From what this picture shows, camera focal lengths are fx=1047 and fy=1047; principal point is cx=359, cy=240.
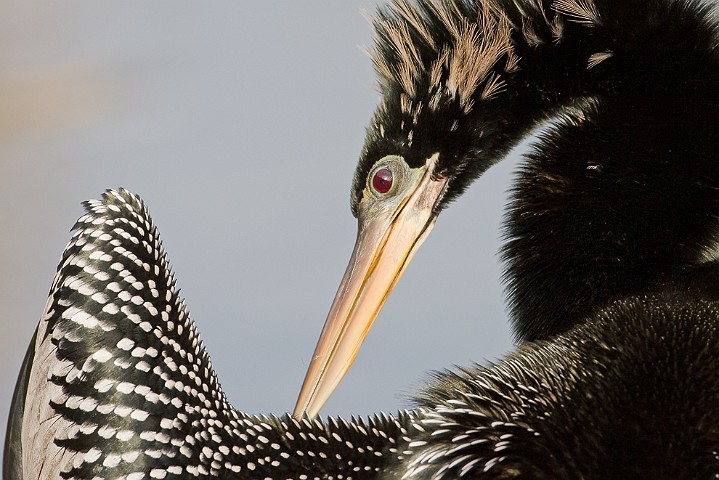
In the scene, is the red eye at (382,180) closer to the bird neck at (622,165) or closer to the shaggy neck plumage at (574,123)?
the shaggy neck plumage at (574,123)

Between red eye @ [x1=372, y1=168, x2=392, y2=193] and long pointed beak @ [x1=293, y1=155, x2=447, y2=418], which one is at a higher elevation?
red eye @ [x1=372, y1=168, x2=392, y2=193]

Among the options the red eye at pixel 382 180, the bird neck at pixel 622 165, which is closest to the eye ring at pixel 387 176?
the red eye at pixel 382 180

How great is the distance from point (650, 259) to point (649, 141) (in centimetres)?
33

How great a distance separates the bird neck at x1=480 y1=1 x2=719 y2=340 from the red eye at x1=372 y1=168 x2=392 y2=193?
0.43m

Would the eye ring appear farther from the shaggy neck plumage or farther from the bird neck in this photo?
the bird neck

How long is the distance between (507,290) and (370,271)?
1.38 feet

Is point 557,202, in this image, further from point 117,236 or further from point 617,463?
point 117,236

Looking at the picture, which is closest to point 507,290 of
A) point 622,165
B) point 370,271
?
point 370,271

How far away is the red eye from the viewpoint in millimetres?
3105

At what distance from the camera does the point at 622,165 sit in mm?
2936

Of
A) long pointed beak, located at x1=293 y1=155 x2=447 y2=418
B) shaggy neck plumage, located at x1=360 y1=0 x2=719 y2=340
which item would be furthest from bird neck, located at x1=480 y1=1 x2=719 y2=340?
long pointed beak, located at x1=293 y1=155 x2=447 y2=418

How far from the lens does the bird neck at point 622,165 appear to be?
2.89 m

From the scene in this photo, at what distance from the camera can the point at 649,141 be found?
291 centimetres

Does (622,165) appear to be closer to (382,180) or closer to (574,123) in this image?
(574,123)
